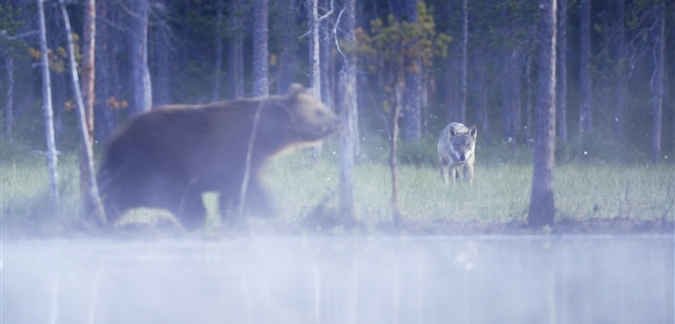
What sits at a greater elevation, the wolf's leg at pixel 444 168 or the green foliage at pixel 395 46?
the green foliage at pixel 395 46

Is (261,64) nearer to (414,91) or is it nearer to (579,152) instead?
(414,91)

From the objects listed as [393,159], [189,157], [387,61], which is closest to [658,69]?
[393,159]

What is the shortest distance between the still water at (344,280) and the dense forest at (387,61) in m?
3.04

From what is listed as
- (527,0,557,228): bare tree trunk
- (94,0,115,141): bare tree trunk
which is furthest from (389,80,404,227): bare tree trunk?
(94,0,115,141): bare tree trunk

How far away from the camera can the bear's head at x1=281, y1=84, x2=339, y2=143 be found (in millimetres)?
11609

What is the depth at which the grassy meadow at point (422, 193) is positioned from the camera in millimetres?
12039

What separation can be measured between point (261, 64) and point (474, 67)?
14508 mm

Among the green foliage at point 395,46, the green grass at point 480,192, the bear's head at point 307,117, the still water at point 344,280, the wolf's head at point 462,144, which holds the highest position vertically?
the green foliage at point 395,46

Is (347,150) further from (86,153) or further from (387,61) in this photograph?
(86,153)

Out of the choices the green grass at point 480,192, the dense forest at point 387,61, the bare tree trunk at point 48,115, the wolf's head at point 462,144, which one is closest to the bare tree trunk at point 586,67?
the dense forest at point 387,61

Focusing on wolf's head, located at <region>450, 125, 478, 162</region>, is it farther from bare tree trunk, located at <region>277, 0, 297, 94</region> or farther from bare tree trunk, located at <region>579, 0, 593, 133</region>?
bare tree trunk, located at <region>579, 0, 593, 133</region>

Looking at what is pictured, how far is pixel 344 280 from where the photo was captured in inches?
344

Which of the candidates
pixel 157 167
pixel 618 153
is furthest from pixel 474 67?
pixel 157 167

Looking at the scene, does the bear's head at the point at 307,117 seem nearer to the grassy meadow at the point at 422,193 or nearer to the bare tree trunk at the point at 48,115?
the grassy meadow at the point at 422,193
